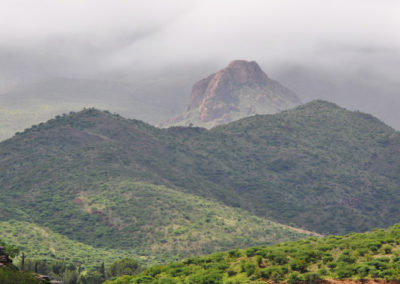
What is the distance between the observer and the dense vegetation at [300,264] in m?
43.2

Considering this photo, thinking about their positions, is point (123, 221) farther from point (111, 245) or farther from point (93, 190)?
point (93, 190)

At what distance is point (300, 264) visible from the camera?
46.6 metres

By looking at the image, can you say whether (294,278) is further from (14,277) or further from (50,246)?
(50,246)

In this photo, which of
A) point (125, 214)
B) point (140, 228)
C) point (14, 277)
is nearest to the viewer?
point (14, 277)

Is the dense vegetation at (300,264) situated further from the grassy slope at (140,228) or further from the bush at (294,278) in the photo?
the grassy slope at (140,228)

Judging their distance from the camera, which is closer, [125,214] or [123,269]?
[123,269]

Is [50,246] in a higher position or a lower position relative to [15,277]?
lower

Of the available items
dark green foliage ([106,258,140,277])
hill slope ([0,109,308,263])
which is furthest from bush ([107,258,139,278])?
hill slope ([0,109,308,263])

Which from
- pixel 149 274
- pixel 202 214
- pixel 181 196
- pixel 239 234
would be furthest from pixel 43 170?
pixel 149 274

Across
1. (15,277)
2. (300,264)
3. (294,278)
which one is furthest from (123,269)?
(15,277)

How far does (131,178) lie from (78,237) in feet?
134

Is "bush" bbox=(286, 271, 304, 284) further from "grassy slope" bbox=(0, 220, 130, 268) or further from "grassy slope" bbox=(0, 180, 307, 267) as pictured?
"grassy slope" bbox=(0, 180, 307, 267)

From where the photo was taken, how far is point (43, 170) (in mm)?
193625

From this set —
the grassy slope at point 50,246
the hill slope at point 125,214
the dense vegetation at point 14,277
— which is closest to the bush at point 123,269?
the grassy slope at point 50,246
